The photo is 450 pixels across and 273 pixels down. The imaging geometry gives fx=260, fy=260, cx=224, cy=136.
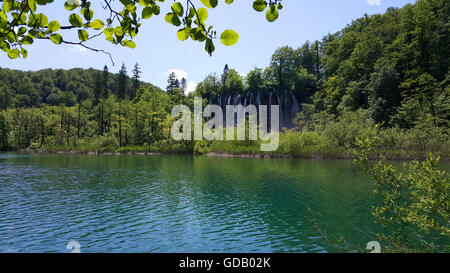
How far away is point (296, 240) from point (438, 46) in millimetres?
52021

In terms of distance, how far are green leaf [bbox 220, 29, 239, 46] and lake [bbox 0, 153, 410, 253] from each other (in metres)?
4.73

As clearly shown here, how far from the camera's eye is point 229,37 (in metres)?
1.62

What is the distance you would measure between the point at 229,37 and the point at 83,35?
111 centimetres

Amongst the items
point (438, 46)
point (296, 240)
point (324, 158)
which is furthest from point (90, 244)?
point (438, 46)

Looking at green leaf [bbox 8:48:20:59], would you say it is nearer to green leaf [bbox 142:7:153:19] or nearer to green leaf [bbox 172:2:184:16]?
green leaf [bbox 142:7:153:19]

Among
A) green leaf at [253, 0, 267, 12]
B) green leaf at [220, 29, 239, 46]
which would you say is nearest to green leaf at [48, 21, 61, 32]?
green leaf at [220, 29, 239, 46]

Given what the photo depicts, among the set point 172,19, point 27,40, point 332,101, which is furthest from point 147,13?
point 332,101

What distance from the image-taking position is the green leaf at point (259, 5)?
5.76ft

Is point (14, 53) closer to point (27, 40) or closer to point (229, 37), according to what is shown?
point (27, 40)

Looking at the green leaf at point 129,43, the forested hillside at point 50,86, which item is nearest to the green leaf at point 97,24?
the green leaf at point 129,43

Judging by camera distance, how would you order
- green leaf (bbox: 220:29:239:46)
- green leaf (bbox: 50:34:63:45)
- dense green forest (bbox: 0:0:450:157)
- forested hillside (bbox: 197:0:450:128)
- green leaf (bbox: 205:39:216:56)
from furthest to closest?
forested hillside (bbox: 197:0:450:128), dense green forest (bbox: 0:0:450:157), green leaf (bbox: 50:34:63:45), green leaf (bbox: 205:39:216:56), green leaf (bbox: 220:29:239:46)

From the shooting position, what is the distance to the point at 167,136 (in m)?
49.8

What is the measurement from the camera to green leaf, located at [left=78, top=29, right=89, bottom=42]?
1.89 meters
